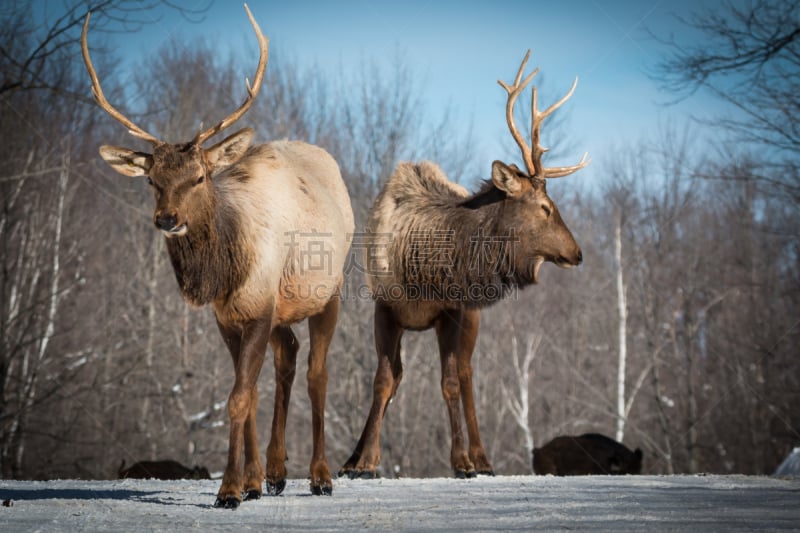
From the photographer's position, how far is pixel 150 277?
21.6m

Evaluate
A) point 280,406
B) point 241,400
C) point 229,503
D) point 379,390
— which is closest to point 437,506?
point 229,503

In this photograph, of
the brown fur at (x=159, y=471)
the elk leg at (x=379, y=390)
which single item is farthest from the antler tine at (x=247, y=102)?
the brown fur at (x=159, y=471)

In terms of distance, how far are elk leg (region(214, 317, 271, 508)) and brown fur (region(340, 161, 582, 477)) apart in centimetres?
266

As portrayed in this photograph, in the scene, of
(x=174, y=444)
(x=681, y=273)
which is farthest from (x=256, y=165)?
(x=681, y=273)

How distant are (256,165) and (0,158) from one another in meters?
10.9

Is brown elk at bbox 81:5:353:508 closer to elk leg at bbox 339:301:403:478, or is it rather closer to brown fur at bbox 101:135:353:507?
brown fur at bbox 101:135:353:507

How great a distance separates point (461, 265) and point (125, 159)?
3.74 metres

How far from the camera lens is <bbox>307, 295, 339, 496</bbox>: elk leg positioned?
6258 millimetres

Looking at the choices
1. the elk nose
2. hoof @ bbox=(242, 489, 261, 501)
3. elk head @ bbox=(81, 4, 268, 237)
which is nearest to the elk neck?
elk head @ bbox=(81, 4, 268, 237)

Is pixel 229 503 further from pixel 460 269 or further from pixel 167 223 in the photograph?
pixel 460 269

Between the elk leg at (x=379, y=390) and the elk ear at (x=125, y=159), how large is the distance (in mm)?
3243

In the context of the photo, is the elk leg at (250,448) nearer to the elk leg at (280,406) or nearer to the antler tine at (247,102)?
the elk leg at (280,406)

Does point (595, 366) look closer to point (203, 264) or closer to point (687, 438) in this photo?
point (687, 438)

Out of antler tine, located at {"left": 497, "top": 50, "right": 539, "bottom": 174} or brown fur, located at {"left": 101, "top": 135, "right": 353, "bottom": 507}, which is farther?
antler tine, located at {"left": 497, "top": 50, "right": 539, "bottom": 174}
